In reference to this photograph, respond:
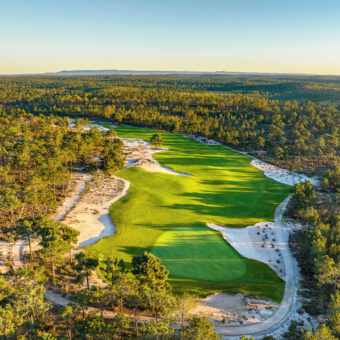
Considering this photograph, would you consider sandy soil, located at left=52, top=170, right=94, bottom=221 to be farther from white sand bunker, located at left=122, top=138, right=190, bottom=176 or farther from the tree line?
white sand bunker, located at left=122, top=138, right=190, bottom=176

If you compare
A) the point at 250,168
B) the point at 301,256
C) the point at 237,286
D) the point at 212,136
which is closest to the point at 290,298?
the point at 237,286

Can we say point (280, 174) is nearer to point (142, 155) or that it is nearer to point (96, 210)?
point (142, 155)

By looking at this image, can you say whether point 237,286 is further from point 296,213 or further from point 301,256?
point 296,213

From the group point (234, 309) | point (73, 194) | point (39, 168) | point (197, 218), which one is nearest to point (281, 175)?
point (197, 218)

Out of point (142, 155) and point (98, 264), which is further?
point (142, 155)

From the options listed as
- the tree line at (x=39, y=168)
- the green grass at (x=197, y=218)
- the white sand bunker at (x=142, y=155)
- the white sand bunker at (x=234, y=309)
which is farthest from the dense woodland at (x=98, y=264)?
the white sand bunker at (x=142, y=155)
